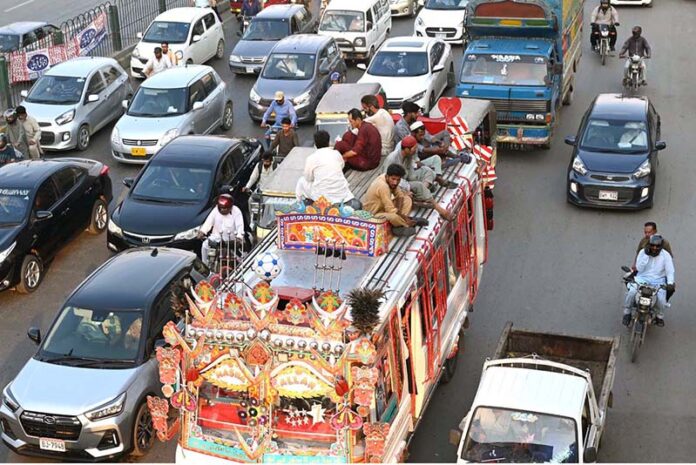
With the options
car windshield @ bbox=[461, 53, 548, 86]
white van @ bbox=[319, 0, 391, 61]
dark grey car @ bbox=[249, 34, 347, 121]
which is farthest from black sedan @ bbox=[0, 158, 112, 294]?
white van @ bbox=[319, 0, 391, 61]

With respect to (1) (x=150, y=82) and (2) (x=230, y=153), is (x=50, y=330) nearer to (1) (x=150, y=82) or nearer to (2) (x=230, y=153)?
(2) (x=230, y=153)

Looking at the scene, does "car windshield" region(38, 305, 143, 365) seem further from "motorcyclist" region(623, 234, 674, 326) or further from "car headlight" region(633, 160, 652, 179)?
"car headlight" region(633, 160, 652, 179)

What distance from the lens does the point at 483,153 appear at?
19.9 meters

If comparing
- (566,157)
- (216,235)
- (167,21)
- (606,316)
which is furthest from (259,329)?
(167,21)

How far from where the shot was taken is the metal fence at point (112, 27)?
2675 centimetres

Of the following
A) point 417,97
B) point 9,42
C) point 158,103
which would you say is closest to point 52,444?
point 158,103

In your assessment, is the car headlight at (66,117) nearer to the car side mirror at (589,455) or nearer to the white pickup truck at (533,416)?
the white pickup truck at (533,416)

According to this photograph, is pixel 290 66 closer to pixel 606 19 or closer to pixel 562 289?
pixel 606 19

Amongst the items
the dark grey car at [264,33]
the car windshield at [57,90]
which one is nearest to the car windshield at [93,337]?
the car windshield at [57,90]

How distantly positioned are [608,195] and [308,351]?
11.7 meters

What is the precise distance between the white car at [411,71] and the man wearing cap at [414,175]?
1035 cm

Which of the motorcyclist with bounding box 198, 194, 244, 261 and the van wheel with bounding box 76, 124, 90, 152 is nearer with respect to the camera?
the motorcyclist with bounding box 198, 194, 244, 261

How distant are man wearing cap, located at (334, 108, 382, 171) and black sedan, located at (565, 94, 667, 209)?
678 cm

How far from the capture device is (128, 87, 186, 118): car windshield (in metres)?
24.1
